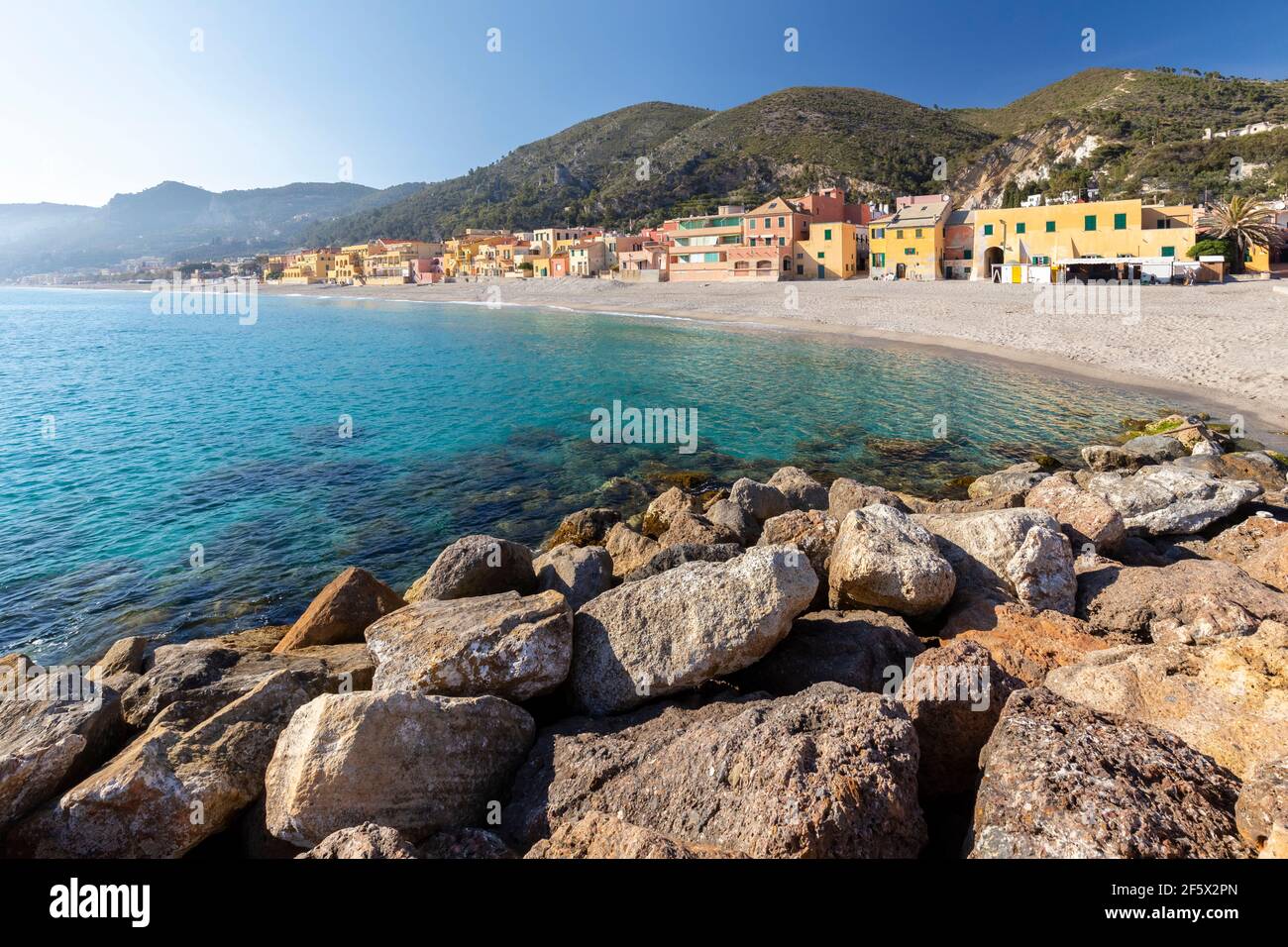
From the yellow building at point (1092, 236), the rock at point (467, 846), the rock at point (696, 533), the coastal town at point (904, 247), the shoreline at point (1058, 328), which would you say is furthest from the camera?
the yellow building at point (1092, 236)

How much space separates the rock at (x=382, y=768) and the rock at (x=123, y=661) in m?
4.50

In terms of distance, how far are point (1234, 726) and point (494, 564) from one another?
725 cm

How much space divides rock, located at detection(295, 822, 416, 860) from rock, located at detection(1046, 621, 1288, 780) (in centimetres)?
470

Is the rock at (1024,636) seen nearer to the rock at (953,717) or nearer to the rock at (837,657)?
the rock at (837,657)

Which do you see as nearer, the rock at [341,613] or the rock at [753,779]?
the rock at [753,779]

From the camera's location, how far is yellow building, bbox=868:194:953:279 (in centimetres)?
6506

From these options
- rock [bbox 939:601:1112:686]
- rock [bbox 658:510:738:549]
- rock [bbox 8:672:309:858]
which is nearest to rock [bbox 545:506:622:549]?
rock [bbox 658:510:738:549]

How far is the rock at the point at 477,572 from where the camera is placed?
28.1 ft

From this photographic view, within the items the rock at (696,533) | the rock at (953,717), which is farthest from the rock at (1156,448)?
the rock at (953,717)

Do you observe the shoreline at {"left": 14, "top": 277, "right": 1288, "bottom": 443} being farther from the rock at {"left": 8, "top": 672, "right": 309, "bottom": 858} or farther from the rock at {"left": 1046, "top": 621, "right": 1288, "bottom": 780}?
the rock at {"left": 8, "top": 672, "right": 309, "bottom": 858}

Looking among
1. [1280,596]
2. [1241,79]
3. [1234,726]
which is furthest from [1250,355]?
[1241,79]

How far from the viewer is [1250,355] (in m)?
25.5

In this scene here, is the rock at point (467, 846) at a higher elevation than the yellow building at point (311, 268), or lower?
lower
